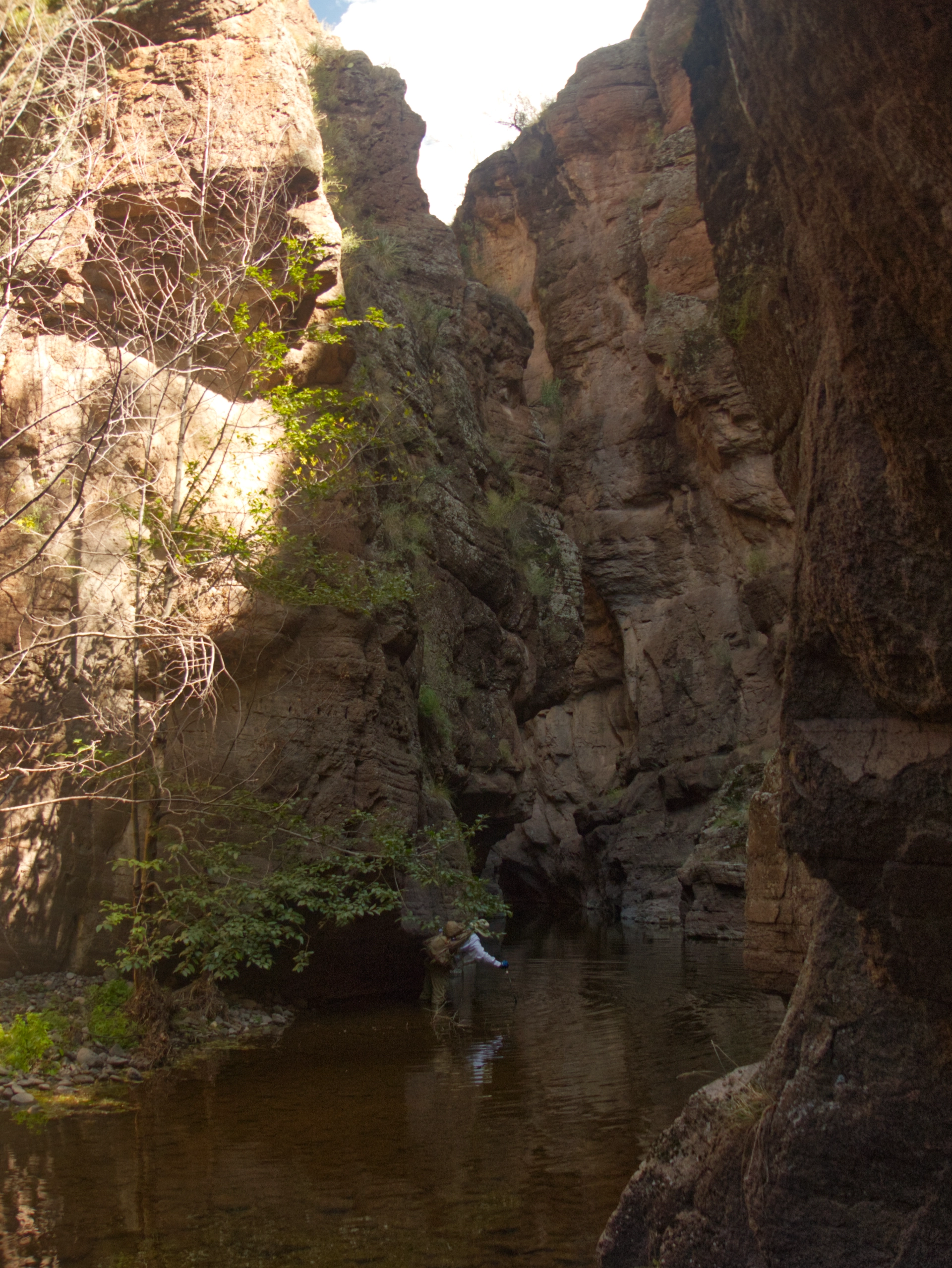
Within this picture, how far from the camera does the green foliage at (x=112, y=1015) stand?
27.0 ft

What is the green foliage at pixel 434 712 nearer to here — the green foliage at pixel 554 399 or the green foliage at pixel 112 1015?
the green foliage at pixel 112 1015

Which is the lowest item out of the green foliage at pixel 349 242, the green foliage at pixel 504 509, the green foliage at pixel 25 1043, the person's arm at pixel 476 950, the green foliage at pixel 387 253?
the person's arm at pixel 476 950

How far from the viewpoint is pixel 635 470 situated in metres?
31.9

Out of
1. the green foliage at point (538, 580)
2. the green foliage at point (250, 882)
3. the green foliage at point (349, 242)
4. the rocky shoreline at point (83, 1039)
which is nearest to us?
the rocky shoreline at point (83, 1039)

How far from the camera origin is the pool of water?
4520 mm

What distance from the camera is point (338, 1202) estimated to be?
5070 mm

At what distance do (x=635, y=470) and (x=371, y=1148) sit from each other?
28.0 m

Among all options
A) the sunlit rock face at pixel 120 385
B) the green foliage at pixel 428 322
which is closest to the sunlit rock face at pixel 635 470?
the green foliage at pixel 428 322

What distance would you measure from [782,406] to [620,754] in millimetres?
29272

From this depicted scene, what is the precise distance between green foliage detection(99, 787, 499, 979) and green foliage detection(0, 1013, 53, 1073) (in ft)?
2.55

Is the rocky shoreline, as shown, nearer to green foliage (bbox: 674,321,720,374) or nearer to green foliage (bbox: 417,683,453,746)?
green foliage (bbox: 417,683,453,746)

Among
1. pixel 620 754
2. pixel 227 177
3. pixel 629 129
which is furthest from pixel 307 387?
pixel 629 129

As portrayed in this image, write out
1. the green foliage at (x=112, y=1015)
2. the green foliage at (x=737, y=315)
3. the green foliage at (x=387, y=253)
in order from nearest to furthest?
the green foliage at (x=737, y=315) → the green foliage at (x=112, y=1015) → the green foliage at (x=387, y=253)

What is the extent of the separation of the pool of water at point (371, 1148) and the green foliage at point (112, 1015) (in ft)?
2.17
